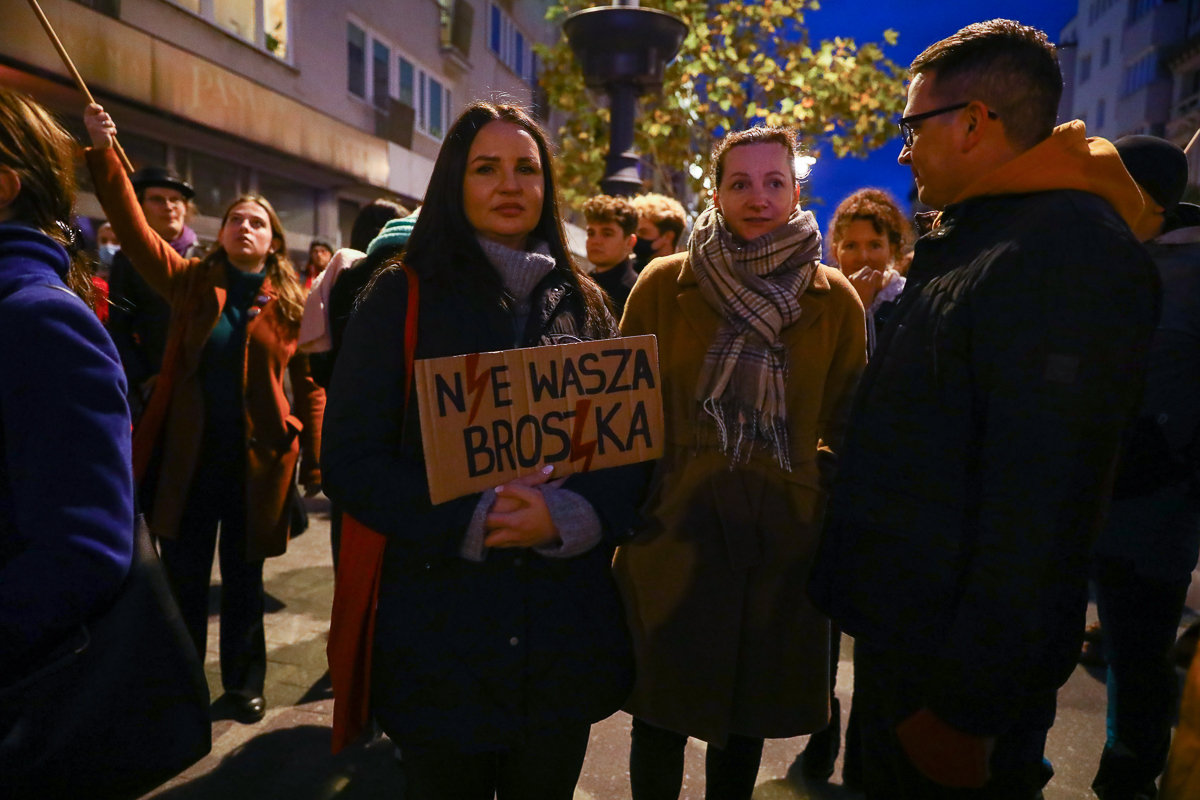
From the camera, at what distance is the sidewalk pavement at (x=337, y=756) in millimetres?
2887

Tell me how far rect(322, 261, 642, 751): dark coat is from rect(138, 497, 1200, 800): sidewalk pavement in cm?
139

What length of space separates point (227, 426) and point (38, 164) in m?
2.07

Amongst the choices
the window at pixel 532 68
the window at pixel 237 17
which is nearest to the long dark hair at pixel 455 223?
the window at pixel 237 17

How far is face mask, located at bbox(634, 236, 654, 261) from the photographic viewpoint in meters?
5.02

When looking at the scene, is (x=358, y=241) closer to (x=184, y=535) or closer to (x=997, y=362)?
(x=184, y=535)

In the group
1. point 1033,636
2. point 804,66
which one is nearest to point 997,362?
point 1033,636

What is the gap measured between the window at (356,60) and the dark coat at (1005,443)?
40.9 feet

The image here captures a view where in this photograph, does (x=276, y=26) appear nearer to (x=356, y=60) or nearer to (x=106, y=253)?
(x=356, y=60)

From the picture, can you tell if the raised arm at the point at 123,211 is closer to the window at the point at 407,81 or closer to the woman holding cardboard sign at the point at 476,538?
the woman holding cardboard sign at the point at 476,538

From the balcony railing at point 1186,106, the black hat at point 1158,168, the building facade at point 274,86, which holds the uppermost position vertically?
the balcony railing at point 1186,106

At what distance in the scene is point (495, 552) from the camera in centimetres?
175

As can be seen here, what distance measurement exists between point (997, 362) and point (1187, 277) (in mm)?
1728

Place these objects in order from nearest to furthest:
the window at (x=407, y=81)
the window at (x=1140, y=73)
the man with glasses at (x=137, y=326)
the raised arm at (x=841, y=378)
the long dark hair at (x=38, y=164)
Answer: the long dark hair at (x=38, y=164)
the raised arm at (x=841, y=378)
the man with glasses at (x=137, y=326)
the window at (x=407, y=81)
the window at (x=1140, y=73)

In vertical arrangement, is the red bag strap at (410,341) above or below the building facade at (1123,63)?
below
